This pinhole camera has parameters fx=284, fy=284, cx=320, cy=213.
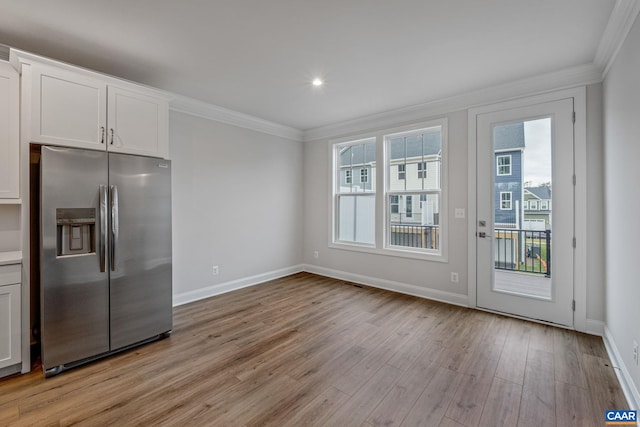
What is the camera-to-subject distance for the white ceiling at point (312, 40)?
6.60ft

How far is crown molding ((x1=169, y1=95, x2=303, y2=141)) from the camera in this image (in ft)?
12.1

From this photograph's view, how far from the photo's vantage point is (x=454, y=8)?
201 centimetres

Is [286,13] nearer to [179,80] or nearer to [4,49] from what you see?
[179,80]

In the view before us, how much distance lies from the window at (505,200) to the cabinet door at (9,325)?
468cm

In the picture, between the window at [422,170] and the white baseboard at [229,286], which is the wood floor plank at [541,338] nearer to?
the window at [422,170]

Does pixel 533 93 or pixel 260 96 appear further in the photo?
pixel 260 96

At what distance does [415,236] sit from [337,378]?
260 centimetres

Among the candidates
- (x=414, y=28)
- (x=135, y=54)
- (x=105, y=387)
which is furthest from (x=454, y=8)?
(x=105, y=387)

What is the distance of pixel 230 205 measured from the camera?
4297 millimetres

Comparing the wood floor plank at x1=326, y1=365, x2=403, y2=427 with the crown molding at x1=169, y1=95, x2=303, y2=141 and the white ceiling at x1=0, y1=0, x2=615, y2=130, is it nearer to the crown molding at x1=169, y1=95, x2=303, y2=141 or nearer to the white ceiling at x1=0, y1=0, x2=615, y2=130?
the white ceiling at x1=0, y1=0, x2=615, y2=130

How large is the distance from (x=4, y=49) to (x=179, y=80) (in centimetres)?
133

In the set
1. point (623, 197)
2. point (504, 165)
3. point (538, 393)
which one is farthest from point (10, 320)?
point (504, 165)

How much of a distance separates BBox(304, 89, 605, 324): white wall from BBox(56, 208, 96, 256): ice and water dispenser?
3.45m

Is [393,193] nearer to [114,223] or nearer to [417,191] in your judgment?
[417,191]
